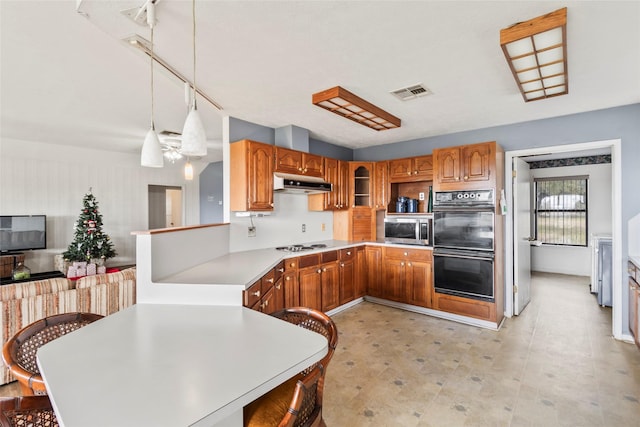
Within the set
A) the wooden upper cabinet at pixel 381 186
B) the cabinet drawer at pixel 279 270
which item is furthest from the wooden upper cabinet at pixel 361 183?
the cabinet drawer at pixel 279 270

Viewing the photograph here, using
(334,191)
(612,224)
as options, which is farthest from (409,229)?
(612,224)

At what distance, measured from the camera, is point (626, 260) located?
3.24 m

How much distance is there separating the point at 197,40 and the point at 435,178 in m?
3.11

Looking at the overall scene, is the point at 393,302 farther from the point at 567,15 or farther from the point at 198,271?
the point at 567,15

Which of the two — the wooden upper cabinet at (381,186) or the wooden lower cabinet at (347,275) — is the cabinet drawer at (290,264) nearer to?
the wooden lower cabinet at (347,275)

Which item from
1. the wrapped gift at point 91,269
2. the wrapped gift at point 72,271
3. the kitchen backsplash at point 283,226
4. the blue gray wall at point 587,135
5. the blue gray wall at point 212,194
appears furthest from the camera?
the blue gray wall at point 212,194

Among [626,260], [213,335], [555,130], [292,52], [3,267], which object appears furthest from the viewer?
[3,267]

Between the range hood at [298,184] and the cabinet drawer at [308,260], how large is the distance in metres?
0.85

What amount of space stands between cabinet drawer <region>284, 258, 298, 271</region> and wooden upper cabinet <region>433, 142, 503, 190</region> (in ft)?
6.71

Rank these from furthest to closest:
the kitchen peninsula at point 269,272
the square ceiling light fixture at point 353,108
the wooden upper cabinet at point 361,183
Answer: the wooden upper cabinet at point 361,183 < the square ceiling light fixture at point 353,108 < the kitchen peninsula at point 269,272

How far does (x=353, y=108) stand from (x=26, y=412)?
302 centimetres

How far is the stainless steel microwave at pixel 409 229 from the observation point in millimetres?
4164

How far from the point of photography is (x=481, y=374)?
262 cm

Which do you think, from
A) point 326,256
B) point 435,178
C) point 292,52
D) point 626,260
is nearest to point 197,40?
point 292,52
